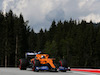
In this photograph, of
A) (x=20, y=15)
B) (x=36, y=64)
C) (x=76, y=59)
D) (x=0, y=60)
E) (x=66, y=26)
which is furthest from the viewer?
(x=66, y=26)

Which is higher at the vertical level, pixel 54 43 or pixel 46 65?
pixel 54 43

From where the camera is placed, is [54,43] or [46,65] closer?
[46,65]

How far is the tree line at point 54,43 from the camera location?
73.5m

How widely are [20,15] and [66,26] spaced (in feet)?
180

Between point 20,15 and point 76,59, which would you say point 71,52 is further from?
point 20,15

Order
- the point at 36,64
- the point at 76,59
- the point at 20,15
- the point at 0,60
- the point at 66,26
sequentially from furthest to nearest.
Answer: the point at 66,26
the point at 76,59
the point at 20,15
the point at 0,60
the point at 36,64

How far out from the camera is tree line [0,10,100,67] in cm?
7350

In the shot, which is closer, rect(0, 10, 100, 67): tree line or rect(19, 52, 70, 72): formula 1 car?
rect(19, 52, 70, 72): formula 1 car

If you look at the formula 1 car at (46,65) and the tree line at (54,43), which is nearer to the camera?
the formula 1 car at (46,65)

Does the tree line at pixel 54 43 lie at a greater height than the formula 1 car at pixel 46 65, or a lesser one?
greater

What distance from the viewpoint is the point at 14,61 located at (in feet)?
245

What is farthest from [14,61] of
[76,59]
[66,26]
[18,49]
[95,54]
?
[66,26]

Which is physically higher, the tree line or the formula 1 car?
the tree line

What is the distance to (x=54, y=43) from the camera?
96938 millimetres
